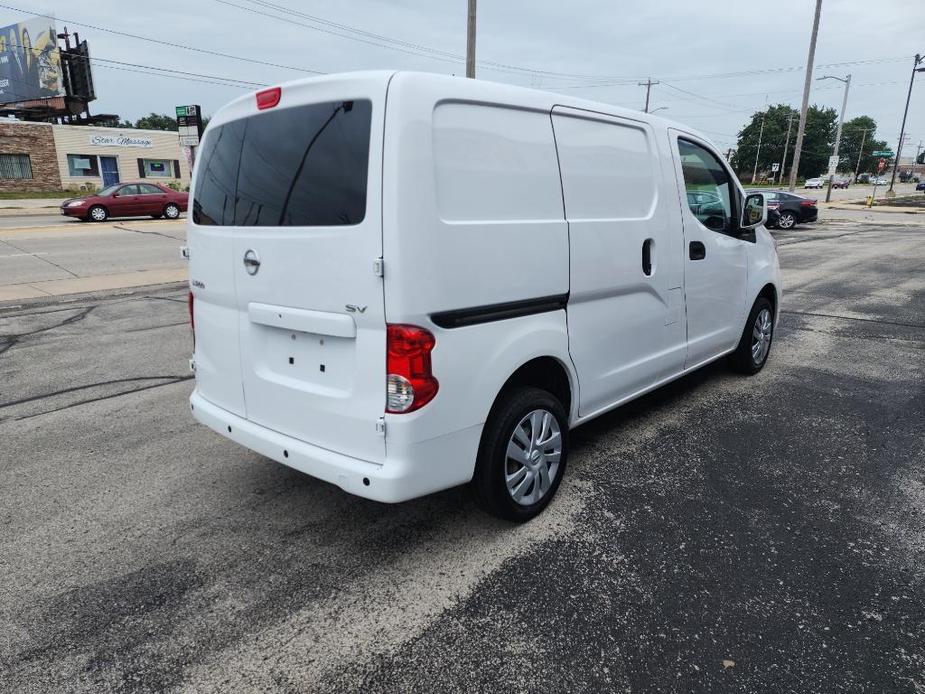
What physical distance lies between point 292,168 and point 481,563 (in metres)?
1.95

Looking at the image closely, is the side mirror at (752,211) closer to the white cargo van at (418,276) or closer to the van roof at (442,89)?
the white cargo van at (418,276)

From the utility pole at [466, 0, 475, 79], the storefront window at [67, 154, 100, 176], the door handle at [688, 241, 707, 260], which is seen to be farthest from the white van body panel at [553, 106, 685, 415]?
the storefront window at [67, 154, 100, 176]

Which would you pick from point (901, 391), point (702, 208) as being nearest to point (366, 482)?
point (702, 208)

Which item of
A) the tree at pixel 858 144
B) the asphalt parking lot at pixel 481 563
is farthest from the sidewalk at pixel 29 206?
the tree at pixel 858 144

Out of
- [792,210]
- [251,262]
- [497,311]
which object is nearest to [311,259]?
[251,262]

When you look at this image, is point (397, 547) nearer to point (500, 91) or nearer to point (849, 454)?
point (500, 91)

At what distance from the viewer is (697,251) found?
171 inches

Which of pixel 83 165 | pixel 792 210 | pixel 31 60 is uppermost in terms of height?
pixel 31 60

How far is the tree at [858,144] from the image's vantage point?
425 ft

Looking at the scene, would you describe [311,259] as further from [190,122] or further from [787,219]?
[787,219]

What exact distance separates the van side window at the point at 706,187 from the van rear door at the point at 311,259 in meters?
2.54

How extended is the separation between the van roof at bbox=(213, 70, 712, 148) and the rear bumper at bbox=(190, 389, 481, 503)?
4.73 feet

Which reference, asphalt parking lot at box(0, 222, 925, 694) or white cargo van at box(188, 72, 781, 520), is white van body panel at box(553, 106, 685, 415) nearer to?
white cargo van at box(188, 72, 781, 520)

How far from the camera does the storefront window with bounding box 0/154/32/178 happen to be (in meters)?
35.8
